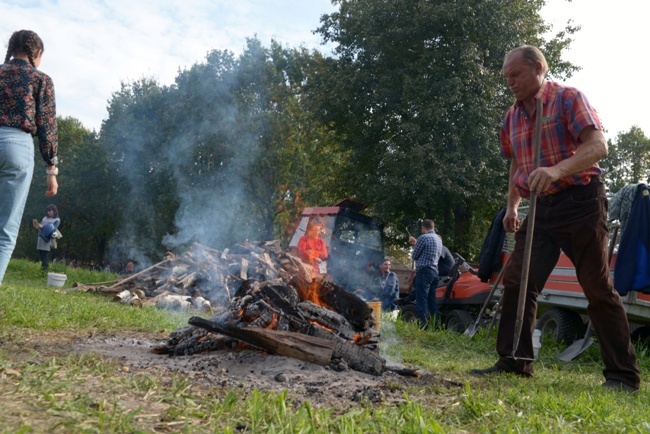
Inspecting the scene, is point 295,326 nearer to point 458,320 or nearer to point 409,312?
point 458,320

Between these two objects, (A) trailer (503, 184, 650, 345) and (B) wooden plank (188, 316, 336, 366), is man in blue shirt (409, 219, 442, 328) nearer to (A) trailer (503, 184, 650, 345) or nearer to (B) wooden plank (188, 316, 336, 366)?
(A) trailer (503, 184, 650, 345)

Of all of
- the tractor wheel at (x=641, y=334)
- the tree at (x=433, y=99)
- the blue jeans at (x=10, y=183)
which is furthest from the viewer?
the tree at (x=433, y=99)

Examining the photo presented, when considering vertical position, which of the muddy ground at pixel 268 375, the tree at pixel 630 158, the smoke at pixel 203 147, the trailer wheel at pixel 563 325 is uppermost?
the tree at pixel 630 158

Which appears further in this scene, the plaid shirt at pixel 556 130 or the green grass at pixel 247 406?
the plaid shirt at pixel 556 130

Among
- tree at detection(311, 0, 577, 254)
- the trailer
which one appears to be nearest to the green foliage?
tree at detection(311, 0, 577, 254)

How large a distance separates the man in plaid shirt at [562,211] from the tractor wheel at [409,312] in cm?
714

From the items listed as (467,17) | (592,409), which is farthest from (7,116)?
(467,17)

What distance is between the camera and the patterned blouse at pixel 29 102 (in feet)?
14.9

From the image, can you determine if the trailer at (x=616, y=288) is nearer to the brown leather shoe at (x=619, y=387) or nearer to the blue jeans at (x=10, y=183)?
the brown leather shoe at (x=619, y=387)

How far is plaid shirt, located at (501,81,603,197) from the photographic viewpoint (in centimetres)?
407

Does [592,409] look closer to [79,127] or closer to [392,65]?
[392,65]

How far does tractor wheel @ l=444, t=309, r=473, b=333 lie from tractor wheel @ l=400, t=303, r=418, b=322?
829 mm

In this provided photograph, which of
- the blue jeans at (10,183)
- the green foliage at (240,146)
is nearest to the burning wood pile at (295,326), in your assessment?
the blue jeans at (10,183)

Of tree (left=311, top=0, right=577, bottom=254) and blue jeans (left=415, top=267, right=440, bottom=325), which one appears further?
tree (left=311, top=0, right=577, bottom=254)
